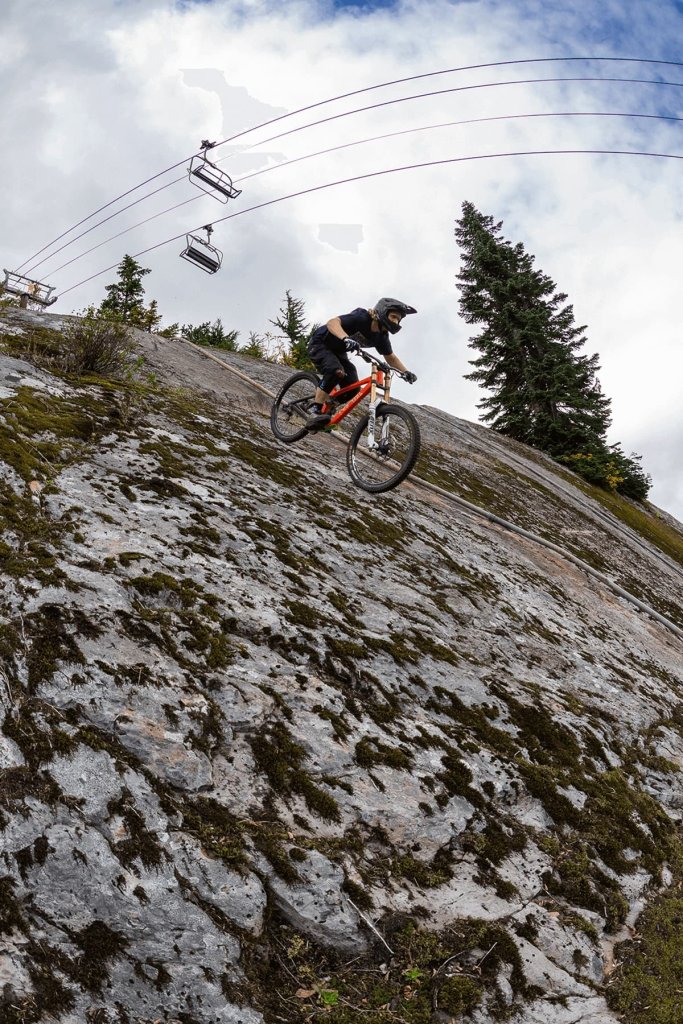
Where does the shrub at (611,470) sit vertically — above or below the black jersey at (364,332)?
above

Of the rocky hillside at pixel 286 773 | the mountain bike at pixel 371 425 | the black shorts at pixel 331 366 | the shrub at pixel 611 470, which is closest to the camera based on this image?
A: the rocky hillside at pixel 286 773

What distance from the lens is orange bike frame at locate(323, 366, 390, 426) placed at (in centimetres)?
854

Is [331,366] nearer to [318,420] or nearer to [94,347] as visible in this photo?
[318,420]

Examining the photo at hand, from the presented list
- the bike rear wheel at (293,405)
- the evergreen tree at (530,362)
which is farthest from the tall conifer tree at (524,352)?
the bike rear wheel at (293,405)

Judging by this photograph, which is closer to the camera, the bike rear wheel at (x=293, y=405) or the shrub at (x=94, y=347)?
the shrub at (x=94, y=347)

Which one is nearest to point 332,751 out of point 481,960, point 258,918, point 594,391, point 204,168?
point 258,918

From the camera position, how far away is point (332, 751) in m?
Answer: 3.91

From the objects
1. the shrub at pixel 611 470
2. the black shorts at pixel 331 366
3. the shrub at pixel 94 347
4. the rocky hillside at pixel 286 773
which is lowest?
the rocky hillside at pixel 286 773

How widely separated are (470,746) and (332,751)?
1090 millimetres

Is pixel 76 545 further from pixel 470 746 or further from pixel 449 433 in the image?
pixel 449 433

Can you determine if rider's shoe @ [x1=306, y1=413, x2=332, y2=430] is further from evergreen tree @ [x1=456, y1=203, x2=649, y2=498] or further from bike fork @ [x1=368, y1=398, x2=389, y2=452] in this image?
evergreen tree @ [x1=456, y1=203, x2=649, y2=498]

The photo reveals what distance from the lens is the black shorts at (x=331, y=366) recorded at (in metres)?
9.05

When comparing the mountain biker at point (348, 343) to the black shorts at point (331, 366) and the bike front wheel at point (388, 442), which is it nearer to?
the black shorts at point (331, 366)

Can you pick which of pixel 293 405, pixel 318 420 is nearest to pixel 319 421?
pixel 318 420
